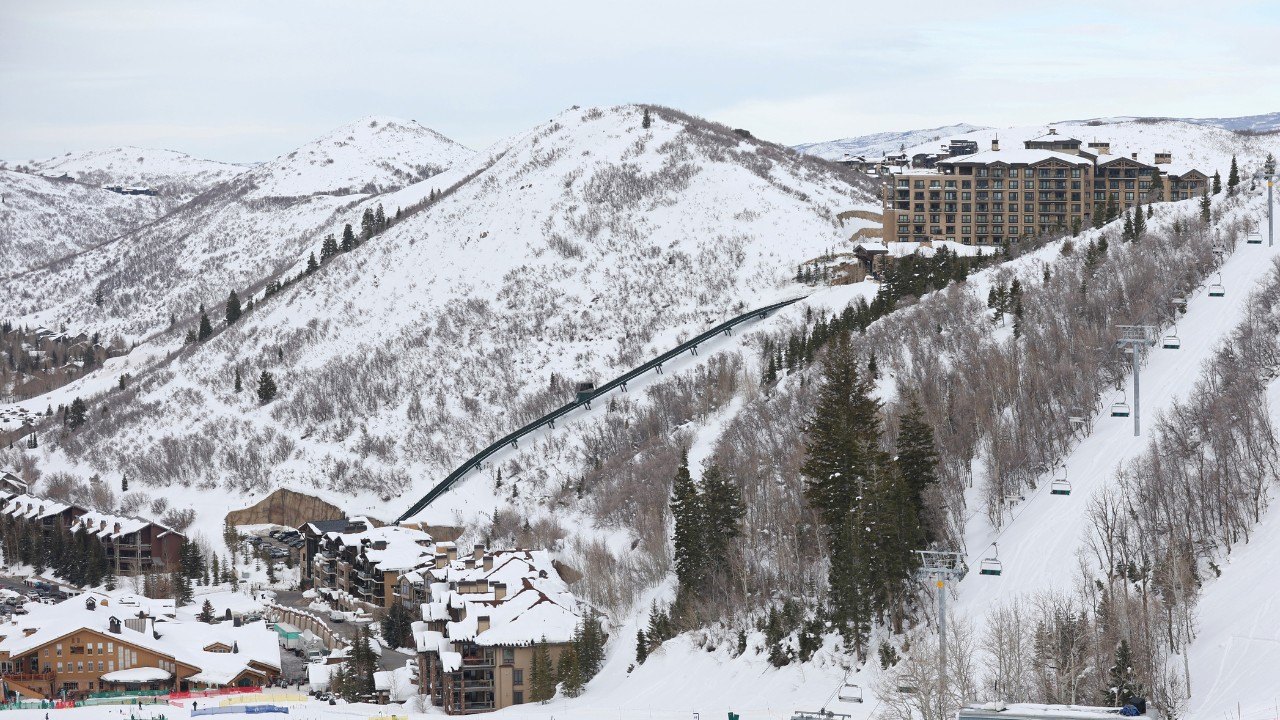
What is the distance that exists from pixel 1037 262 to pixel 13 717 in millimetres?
68245

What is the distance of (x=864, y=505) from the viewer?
57.8 m

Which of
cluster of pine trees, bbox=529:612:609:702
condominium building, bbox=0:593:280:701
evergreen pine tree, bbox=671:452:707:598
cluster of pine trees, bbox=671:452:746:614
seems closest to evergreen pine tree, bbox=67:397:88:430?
condominium building, bbox=0:593:280:701

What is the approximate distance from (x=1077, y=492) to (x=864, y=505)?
29.4ft

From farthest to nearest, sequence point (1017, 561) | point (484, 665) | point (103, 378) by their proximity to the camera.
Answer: point (103, 378), point (484, 665), point (1017, 561)

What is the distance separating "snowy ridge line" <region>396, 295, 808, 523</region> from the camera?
4257 inches

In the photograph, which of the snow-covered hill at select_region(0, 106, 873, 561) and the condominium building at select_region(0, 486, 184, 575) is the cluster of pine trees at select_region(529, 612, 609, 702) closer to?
the snow-covered hill at select_region(0, 106, 873, 561)

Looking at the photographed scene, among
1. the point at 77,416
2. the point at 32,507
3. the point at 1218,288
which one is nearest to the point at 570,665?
the point at 1218,288

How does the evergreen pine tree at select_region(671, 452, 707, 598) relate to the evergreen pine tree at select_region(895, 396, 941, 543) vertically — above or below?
below

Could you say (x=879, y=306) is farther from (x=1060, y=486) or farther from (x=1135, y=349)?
(x=1060, y=486)

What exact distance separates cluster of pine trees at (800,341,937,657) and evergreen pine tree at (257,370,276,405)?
259ft

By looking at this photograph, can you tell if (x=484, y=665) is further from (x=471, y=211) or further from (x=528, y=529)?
(x=471, y=211)

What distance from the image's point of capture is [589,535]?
88750 millimetres

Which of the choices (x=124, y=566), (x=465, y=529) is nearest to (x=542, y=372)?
(x=465, y=529)

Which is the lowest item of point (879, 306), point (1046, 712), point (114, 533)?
point (114, 533)
